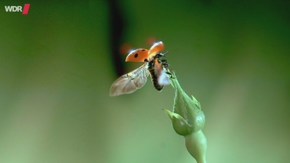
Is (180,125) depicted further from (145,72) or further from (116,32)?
(116,32)

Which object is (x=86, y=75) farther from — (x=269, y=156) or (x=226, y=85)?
(x=269, y=156)

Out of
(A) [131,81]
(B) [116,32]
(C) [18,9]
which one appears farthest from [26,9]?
(A) [131,81]

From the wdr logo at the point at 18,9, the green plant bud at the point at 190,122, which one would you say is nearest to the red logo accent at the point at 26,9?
A: the wdr logo at the point at 18,9

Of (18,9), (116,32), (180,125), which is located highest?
(18,9)

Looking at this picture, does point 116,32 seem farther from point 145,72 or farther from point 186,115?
point 186,115

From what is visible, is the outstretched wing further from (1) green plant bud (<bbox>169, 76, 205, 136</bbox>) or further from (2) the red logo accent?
(2) the red logo accent

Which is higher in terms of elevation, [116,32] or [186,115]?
[116,32]
